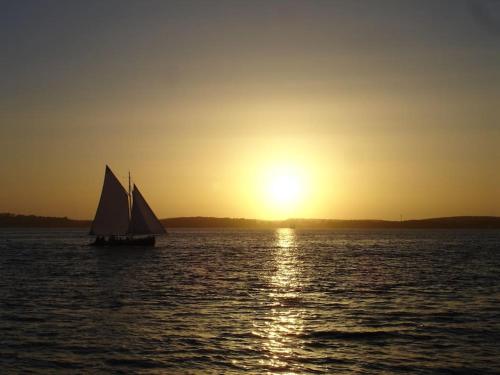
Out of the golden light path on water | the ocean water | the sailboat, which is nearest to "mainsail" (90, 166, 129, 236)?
the sailboat

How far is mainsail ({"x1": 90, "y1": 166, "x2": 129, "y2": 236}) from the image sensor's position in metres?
96.6

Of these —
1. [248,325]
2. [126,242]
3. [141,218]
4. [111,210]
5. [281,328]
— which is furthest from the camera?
[126,242]

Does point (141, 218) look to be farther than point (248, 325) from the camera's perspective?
Yes

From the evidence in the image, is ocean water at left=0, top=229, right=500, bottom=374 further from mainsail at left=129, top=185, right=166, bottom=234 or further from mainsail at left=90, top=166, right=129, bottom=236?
mainsail at left=129, top=185, right=166, bottom=234

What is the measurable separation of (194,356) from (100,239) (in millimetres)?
93597

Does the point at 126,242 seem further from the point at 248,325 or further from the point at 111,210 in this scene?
the point at 248,325

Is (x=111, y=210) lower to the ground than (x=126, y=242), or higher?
higher

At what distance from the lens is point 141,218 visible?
101 metres

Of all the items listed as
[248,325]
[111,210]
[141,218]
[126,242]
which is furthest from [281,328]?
[126,242]

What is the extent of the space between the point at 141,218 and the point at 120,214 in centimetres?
366

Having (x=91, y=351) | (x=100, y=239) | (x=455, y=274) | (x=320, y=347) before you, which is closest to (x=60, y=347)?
(x=91, y=351)

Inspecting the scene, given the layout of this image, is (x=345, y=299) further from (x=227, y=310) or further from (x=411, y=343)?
(x=411, y=343)

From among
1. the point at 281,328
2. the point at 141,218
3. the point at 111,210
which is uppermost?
the point at 111,210

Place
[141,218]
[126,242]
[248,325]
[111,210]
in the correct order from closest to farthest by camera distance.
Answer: [248,325] → [111,210] → [141,218] → [126,242]
